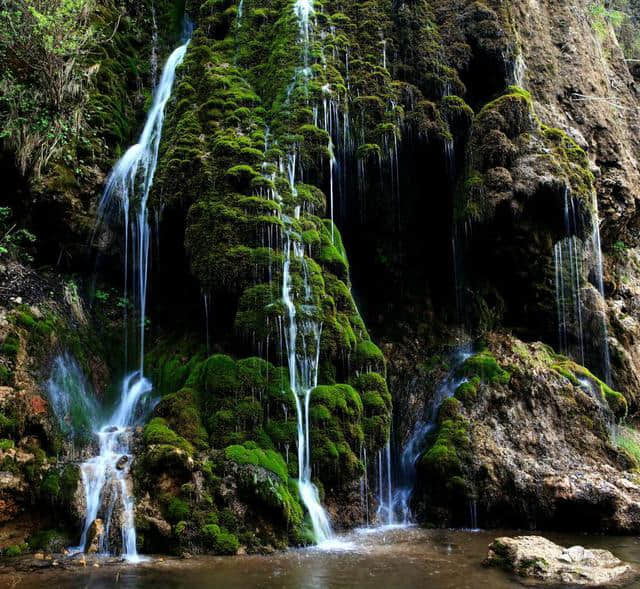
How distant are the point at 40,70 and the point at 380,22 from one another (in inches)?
324

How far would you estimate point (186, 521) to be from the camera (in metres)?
7.32

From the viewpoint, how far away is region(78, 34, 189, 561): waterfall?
7.29 m

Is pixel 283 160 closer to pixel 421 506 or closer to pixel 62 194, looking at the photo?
pixel 62 194

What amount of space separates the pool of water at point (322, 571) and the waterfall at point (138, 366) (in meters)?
0.87

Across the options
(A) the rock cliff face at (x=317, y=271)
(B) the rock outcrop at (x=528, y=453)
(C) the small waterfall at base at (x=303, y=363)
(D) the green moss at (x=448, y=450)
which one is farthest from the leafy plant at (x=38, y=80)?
(B) the rock outcrop at (x=528, y=453)

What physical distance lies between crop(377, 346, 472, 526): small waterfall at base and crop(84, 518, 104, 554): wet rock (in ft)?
17.4

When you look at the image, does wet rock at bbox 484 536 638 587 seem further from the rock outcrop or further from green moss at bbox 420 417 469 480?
green moss at bbox 420 417 469 480

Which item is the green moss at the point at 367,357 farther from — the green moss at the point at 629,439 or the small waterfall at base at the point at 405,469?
the green moss at the point at 629,439

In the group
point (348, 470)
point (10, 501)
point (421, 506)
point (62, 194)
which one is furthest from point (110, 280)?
point (421, 506)

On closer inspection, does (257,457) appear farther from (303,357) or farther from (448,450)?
(448,450)

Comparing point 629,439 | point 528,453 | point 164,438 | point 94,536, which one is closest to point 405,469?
point 528,453

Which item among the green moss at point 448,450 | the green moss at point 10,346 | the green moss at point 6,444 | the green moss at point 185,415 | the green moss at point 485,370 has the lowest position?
the green moss at point 448,450

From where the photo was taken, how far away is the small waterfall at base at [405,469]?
1066 centimetres

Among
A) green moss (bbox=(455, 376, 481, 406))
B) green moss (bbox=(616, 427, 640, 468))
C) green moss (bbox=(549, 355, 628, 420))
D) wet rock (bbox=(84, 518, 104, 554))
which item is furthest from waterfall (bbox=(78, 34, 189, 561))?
green moss (bbox=(616, 427, 640, 468))
